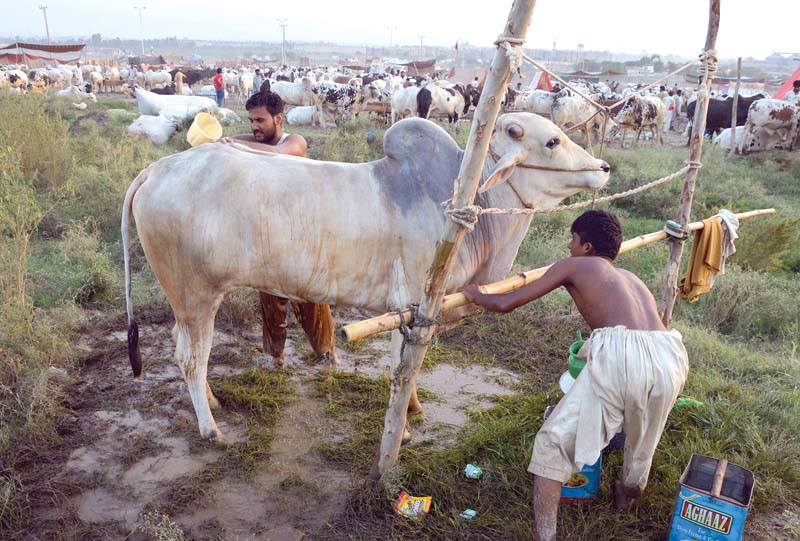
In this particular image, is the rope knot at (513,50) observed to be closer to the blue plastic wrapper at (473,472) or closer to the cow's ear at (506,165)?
the cow's ear at (506,165)

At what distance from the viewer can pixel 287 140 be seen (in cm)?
418

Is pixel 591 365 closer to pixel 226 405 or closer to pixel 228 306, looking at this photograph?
pixel 226 405

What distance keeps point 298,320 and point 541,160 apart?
2.16 metres

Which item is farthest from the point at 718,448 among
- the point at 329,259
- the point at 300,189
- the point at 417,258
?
the point at 300,189

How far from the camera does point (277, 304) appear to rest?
168 inches

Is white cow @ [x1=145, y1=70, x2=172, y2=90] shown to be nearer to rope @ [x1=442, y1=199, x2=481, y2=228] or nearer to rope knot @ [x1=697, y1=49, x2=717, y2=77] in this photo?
rope knot @ [x1=697, y1=49, x2=717, y2=77]

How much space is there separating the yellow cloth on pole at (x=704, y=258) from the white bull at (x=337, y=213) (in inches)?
43.2

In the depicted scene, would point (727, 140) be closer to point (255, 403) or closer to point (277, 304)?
point (277, 304)

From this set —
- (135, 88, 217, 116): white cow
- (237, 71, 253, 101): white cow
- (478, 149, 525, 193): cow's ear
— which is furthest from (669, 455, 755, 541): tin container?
(237, 71, 253, 101): white cow

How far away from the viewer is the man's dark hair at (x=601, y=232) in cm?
270

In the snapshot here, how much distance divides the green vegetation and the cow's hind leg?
0.79ft

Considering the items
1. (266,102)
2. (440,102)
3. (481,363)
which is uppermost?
(266,102)

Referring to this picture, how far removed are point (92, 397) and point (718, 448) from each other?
383 cm

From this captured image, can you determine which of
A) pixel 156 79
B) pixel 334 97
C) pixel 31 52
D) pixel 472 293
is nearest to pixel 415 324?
pixel 472 293
